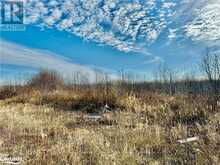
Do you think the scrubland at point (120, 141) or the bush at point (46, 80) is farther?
the bush at point (46, 80)

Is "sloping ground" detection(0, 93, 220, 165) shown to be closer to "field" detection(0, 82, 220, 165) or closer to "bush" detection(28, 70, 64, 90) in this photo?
"field" detection(0, 82, 220, 165)

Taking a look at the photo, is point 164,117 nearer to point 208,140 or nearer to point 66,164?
point 208,140

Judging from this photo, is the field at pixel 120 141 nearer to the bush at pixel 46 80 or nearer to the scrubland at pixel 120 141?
the scrubland at pixel 120 141

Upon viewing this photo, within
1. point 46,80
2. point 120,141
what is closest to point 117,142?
point 120,141

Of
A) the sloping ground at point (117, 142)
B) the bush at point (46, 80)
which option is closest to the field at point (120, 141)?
the sloping ground at point (117, 142)

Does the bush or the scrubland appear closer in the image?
the scrubland

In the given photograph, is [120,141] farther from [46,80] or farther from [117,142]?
[46,80]

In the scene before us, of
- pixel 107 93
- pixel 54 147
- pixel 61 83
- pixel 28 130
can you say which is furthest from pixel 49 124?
pixel 61 83

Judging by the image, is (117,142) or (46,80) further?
(46,80)

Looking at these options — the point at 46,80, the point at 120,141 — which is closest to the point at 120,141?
the point at 120,141

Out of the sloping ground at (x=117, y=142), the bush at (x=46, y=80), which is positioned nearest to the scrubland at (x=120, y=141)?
the sloping ground at (x=117, y=142)

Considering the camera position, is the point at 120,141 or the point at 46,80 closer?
the point at 120,141

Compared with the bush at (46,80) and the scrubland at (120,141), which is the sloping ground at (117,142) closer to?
the scrubland at (120,141)

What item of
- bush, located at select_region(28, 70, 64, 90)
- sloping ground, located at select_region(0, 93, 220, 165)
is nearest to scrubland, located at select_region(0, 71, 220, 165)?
sloping ground, located at select_region(0, 93, 220, 165)
